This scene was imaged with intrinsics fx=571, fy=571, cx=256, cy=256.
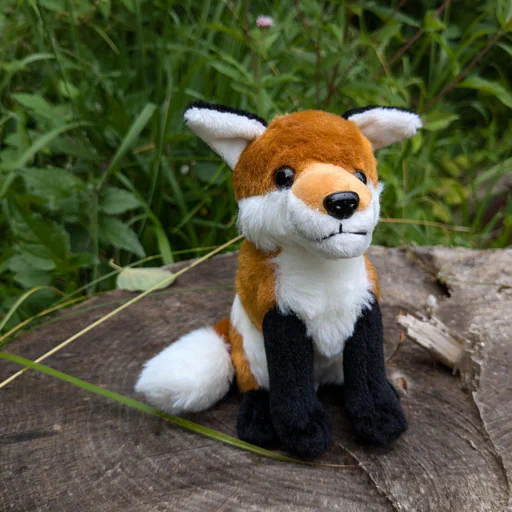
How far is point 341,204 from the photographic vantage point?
0.78 metres

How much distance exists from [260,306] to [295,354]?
96 millimetres

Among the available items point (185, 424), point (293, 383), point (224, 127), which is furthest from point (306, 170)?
point (185, 424)

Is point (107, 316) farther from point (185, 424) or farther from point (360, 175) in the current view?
point (360, 175)

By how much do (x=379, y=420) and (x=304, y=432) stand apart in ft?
0.40

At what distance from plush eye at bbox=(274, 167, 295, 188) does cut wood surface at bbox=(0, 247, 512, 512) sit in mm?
436

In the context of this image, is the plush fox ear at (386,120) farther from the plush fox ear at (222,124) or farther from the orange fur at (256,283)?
the orange fur at (256,283)

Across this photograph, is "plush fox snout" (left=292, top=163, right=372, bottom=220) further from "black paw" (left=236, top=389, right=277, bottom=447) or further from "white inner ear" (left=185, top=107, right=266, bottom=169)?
"black paw" (left=236, top=389, right=277, bottom=447)

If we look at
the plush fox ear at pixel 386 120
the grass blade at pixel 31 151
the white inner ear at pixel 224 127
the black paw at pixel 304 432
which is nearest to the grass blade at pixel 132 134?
the grass blade at pixel 31 151

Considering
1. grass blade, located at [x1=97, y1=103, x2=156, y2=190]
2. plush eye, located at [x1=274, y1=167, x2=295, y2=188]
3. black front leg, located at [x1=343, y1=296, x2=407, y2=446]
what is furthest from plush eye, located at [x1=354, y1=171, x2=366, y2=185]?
grass blade, located at [x1=97, y1=103, x2=156, y2=190]

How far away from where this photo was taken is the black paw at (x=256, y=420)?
0.95 meters

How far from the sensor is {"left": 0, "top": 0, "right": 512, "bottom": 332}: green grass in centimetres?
144

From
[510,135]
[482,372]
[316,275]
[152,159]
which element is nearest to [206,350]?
[316,275]

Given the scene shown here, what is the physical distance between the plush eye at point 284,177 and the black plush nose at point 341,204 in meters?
0.10

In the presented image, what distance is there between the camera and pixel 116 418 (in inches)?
39.9
